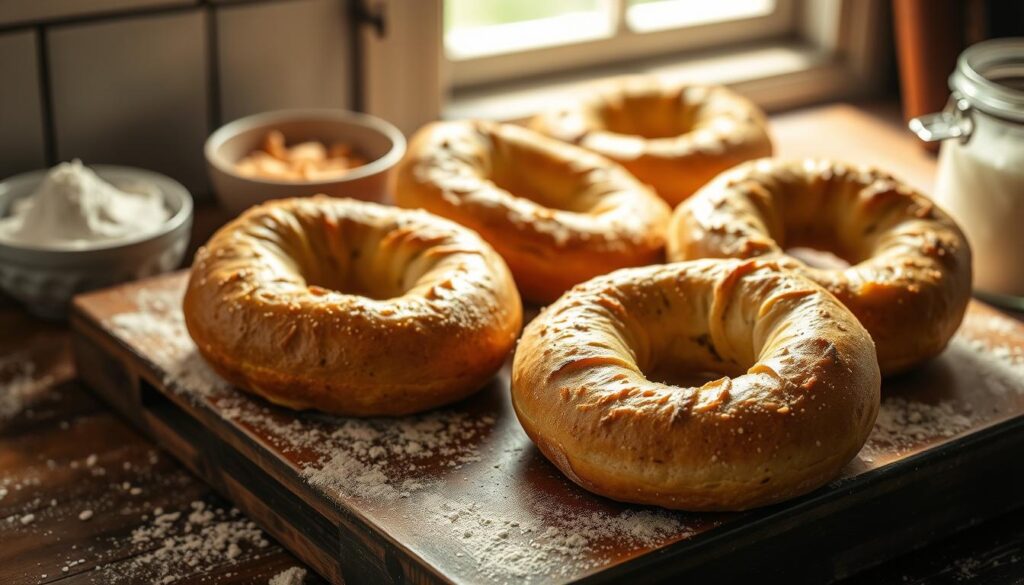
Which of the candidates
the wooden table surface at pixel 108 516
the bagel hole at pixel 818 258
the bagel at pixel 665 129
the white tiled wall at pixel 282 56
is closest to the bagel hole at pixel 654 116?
the bagel at pixel 665 129

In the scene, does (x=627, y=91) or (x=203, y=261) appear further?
(x=627, y=91)

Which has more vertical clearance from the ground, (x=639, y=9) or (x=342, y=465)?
(x=639, y=9)

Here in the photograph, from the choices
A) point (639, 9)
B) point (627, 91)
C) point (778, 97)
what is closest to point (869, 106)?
point (778, 97)

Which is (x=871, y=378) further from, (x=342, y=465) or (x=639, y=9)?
(x=639, y=9)

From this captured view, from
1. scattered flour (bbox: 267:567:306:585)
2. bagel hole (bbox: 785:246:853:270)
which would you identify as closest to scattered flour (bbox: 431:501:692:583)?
scattered flour (bbox: 267:567:306:585)

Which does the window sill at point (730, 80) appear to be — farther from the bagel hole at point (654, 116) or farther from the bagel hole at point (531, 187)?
the bagel hole at point (531, 187)

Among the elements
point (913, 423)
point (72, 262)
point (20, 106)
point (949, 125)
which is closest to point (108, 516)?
point (72, 262)
